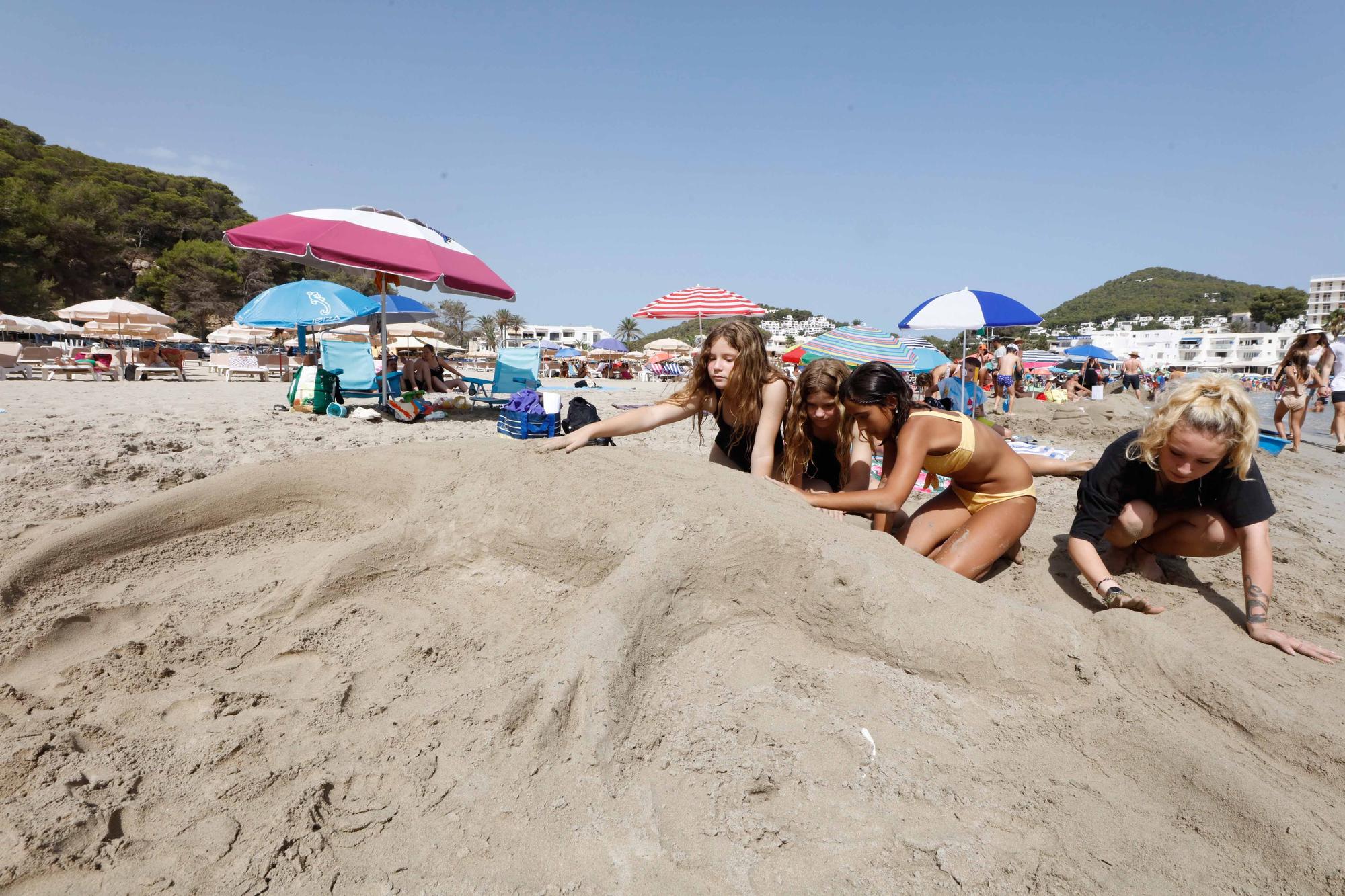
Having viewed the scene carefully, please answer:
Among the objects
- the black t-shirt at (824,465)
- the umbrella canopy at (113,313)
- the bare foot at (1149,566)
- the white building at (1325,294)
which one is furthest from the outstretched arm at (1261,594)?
the white building at (1325,294)

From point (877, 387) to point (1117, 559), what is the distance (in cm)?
150

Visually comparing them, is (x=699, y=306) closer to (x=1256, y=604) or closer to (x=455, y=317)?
(x=1256, y=604)

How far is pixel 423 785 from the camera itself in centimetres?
161

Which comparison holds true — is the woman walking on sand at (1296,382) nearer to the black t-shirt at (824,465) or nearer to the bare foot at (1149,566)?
the bare foot at (1149,566)

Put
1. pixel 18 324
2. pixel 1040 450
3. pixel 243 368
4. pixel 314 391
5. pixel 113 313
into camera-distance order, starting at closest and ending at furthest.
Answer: pixel 1040 450 < pixel 314 391 < pixel 113 313 < pixel 243 368 < pixel 18 324

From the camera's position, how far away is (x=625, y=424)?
312 centimetres

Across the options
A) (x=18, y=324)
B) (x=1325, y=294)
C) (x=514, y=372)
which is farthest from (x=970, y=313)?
(x=1325, y=294)

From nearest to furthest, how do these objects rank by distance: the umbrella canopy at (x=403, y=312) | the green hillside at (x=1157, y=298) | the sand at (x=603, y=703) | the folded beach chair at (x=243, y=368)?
the sand at (x=603, y=703) < the umbrella canopy at (x=403, y=312) < the folded beach chair at (x=243, y=368) < the green hillside at (x=1157, y=298)

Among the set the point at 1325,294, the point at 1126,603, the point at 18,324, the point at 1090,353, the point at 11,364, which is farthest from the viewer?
the point at 1325,294

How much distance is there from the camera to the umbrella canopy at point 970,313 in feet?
30.7

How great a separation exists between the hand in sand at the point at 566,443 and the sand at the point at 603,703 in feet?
0.29

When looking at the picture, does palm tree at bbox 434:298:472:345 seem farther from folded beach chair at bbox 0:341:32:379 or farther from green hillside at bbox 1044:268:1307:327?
green hillside at bbox 1044:268:1307:327

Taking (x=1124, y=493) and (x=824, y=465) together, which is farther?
(x=824, y=465)

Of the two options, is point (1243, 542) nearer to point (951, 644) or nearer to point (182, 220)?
point (951, 644)
